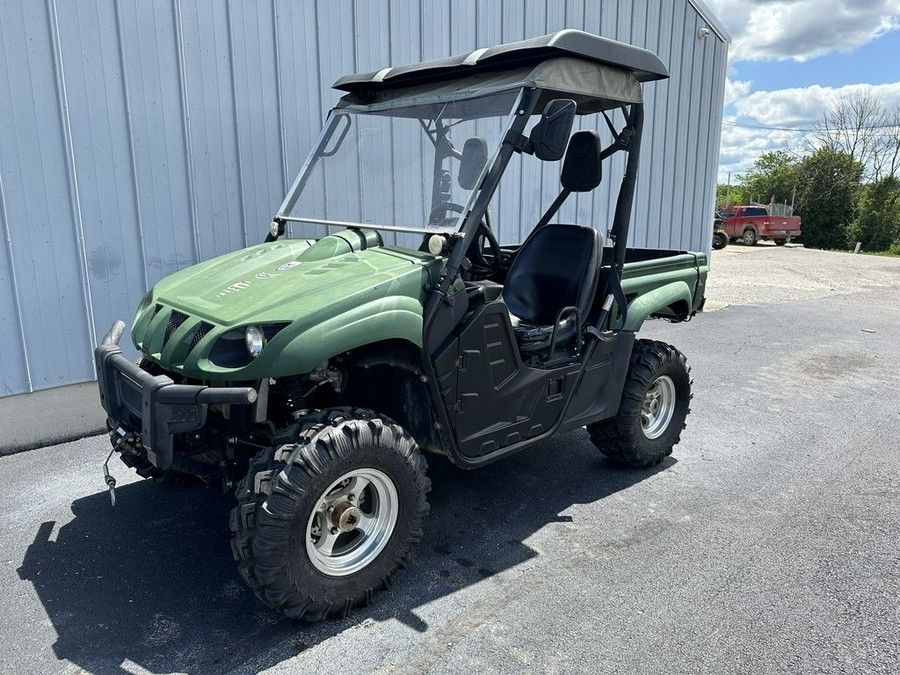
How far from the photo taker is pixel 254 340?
2707 millimetres

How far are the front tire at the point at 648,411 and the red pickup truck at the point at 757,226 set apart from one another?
24507 mm

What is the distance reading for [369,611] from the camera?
292cm

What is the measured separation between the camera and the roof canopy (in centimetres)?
319

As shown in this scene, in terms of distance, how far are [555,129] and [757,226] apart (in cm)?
2626

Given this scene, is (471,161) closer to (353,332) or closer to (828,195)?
(353,332)

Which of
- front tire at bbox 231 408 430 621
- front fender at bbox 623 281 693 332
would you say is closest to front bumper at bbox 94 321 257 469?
front tire at bbox 231 408 430 621

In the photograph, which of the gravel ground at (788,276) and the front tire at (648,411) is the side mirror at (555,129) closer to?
the front tire at (648,411)

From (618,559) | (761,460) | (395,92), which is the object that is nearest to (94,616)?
(618,559)

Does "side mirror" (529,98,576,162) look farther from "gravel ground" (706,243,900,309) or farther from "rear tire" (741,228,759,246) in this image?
"rear tire" (741,228,759,246)

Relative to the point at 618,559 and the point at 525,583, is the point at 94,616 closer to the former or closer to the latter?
the point at 525,583

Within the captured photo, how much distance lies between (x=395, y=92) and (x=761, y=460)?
330cm

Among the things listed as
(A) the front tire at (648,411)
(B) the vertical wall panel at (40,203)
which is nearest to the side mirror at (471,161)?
(A) the front tire at (648,411)

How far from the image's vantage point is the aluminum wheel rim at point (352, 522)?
2.85 metres

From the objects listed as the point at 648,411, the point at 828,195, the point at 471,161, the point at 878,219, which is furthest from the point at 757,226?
the point at 471,161
